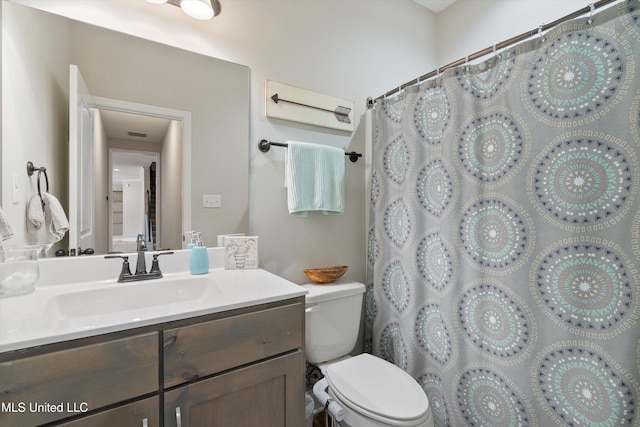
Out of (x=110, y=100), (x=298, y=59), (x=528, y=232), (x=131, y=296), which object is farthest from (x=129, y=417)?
(x=298, y=59)

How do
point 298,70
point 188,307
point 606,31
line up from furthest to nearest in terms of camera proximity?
point 298,70 → point 606,31 → point 188,307

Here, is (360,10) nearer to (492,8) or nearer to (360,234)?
(492,8)

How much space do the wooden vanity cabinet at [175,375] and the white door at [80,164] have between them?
647mm

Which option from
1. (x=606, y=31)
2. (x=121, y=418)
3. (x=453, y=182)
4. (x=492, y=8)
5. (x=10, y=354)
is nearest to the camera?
(x=10, y=354)

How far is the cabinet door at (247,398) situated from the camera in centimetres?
79

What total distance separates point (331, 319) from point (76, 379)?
105 cm

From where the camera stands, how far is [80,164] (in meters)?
1.15

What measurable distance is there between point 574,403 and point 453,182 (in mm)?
915

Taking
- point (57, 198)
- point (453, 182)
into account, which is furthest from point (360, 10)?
point (57, 198)

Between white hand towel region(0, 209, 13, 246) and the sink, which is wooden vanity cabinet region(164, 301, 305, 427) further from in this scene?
white hand towel region(0, 209, 13, 246)

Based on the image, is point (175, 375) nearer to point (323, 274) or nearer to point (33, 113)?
point (323, 274)

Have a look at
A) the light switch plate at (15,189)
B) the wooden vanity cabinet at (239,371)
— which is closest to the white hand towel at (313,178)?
the wooden vanity cabinet at (239,371)

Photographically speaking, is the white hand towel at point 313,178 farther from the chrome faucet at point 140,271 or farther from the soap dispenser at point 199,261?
the chrome faucet at point 140,271

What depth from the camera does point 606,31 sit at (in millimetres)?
955
